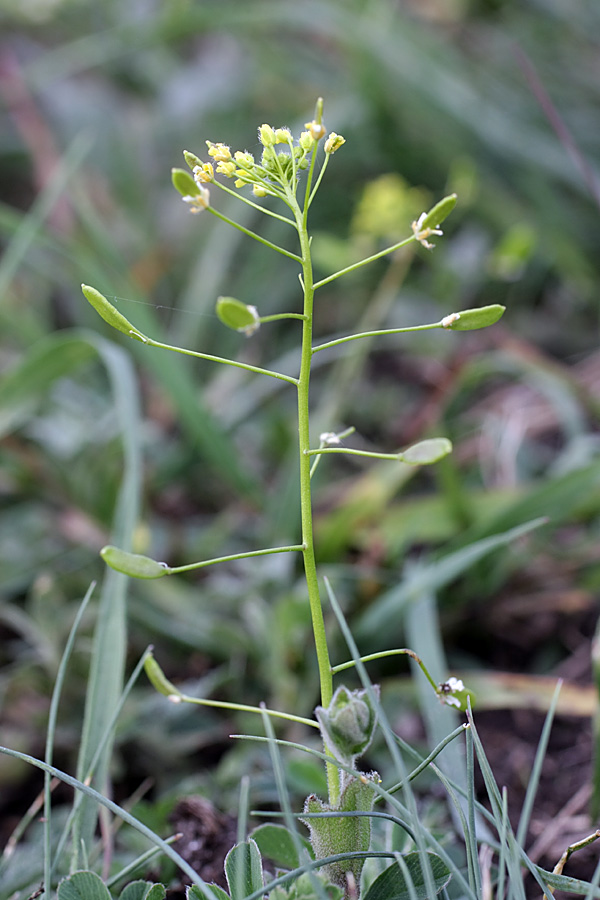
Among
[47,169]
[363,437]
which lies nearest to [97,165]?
[47,169]

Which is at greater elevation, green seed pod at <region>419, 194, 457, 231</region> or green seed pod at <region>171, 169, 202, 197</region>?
green seed pod at <region>419, 194, 457, 231</region>

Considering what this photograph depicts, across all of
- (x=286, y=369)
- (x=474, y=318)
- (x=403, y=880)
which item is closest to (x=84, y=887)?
(x=403, y=880)

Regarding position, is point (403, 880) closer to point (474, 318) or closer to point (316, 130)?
point (474, 318)

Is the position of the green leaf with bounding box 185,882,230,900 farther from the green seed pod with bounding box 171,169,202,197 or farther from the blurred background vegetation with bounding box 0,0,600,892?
the green seed pod with bounding box 171,169,202,197

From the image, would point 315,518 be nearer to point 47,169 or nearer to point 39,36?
point 47,169

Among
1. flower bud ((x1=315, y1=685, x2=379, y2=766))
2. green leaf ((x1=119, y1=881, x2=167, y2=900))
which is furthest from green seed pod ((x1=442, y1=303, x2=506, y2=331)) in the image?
green leaf ((x1=119, y1=881, x2=167, y2=900))

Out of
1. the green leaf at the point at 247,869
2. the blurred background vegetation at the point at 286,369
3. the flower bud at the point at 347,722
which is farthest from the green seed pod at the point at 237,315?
the blurred background vegetation at the point at 286,369
